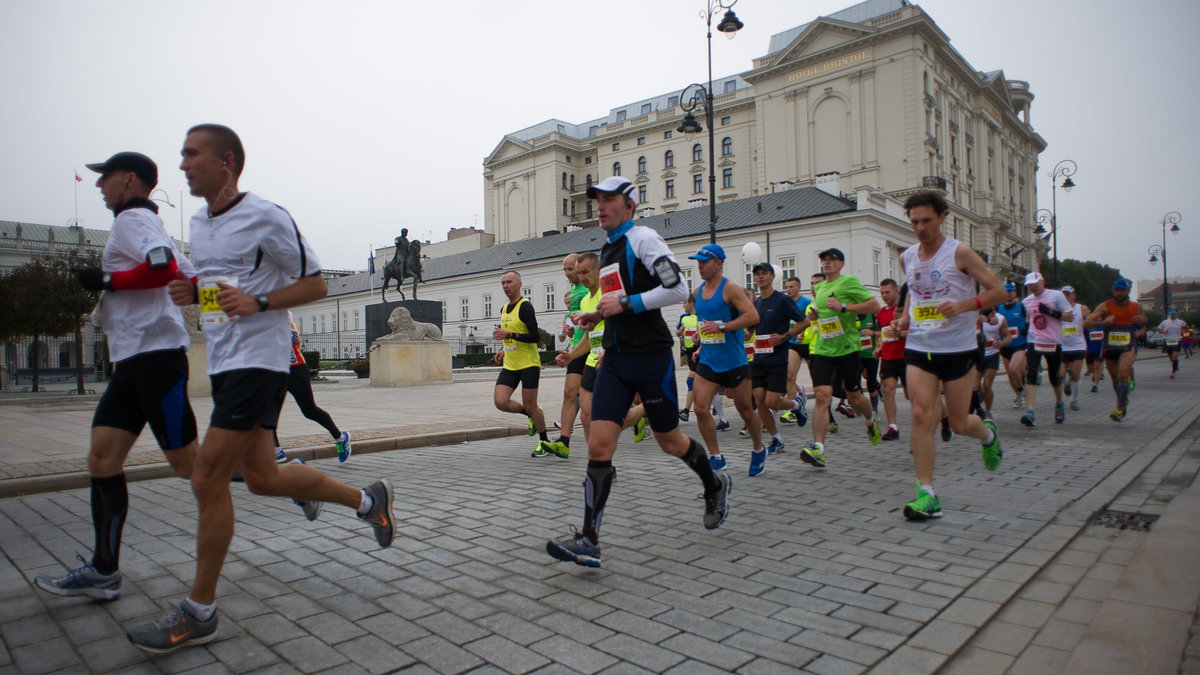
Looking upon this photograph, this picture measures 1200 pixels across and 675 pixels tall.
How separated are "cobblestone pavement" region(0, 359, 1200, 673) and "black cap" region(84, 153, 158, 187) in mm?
2045

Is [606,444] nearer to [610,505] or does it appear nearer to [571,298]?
[610,505]

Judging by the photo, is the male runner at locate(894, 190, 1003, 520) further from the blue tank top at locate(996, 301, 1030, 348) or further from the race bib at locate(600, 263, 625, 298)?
the blue tank top at locate(996, 301, 1030, 348)

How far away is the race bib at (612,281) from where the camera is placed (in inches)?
167

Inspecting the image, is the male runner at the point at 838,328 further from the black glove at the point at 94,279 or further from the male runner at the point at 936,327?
the black glove at the point at 94,279

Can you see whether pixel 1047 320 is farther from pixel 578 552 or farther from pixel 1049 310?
pixel 578 552

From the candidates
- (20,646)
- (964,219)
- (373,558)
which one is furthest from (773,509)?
(964,219)

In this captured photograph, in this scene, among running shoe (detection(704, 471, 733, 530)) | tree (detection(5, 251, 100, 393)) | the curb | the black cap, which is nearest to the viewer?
the black cap

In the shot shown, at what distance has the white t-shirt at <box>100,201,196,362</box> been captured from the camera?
144 inches

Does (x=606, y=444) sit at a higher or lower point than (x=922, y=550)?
higher

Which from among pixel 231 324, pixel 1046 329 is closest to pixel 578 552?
pixel 231 324

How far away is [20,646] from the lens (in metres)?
3.03

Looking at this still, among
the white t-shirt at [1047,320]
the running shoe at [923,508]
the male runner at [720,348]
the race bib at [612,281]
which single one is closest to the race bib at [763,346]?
the male runner at [720,348]

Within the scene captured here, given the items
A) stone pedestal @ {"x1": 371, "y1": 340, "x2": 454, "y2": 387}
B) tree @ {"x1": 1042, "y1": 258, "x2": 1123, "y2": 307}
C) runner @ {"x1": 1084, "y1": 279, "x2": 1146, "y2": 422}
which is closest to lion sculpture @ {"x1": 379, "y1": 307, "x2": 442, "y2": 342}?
stone pedestal @ {"x1": 371, "y1": 340, "x2": 454, "y2": 387}

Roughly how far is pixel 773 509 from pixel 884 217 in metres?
48.0
